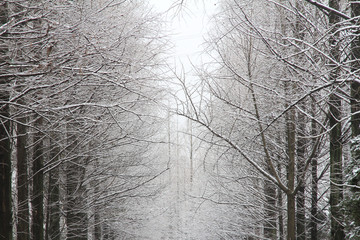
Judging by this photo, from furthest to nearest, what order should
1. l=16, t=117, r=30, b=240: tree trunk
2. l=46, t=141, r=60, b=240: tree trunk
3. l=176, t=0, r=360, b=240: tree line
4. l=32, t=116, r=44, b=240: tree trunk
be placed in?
l=46, t=141, r=60, b=240: tree trunk
l=32, t=116, r=44, b=240: tree trunk
l=16, t=117, r=30, b=240: tree trunk
l=176, t=0, r=360, b=240: tree line

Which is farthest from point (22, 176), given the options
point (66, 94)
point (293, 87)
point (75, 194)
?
point (293, 87)

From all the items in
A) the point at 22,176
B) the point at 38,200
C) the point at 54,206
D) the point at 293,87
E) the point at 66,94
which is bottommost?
the point at 54,206

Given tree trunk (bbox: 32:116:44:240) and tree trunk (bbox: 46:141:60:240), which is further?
tree trunk (bbox: 46:141:60:240)

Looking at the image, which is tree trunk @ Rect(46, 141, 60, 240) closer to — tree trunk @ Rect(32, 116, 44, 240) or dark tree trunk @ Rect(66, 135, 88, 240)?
dark tree trunk @ Rect(66, 135, 88, 240)

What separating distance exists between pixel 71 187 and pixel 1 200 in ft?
13.6

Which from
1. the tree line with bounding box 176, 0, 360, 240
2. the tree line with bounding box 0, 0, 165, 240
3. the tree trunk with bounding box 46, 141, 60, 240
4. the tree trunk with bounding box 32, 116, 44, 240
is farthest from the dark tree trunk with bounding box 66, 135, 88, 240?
the tree line with bounding box 176, 0, 360, 240

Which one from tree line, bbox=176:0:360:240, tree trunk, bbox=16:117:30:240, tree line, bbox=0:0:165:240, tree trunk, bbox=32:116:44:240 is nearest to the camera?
tree line, bbox=0:0:165:240

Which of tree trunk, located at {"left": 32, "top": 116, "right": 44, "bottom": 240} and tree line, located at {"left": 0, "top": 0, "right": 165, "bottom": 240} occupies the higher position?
tree line, located at {"left": 0, "top": 0, "right": 165, "bottom": 240}

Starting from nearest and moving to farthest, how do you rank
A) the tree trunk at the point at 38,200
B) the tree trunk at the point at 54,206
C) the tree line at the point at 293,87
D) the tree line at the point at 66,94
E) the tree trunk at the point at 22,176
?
the tree line at the point at 66,94 < the tree line at the point at 293,87 < the tree trunk at the point at 22,176 < the tree trunk at the point at 38,200 < the tree trunk at the point at 54,206

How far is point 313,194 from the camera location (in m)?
8.52

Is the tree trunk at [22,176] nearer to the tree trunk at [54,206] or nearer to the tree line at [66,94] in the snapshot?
the tree line at [66,94]

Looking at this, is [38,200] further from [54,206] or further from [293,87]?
[293,87]

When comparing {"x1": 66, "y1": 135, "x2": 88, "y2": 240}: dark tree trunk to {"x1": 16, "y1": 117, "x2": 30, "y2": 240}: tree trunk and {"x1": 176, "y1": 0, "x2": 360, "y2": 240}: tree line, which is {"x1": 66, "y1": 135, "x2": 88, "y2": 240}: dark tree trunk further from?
{"x1": 176, "y1": 0, "x2": 360, "y2": 240}: tree line

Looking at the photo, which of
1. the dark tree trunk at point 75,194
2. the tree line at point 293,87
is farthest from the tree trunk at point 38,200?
the tree line at point 293,87
